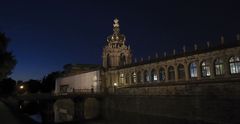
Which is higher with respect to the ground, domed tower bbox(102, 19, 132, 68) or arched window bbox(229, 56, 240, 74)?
domed tower bbox(102, 19, 132, 68)

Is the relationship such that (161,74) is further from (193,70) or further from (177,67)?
(193,70)

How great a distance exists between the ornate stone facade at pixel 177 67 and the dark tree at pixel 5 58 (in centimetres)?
2845

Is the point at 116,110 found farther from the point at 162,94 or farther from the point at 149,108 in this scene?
the point at 162,94

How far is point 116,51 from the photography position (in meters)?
73.3

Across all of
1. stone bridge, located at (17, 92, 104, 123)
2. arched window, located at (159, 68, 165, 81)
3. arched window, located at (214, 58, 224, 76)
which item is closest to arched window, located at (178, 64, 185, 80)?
arched window, located at (159, 68, 165, 81)

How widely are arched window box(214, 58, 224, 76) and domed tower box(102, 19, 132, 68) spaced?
35510 mm

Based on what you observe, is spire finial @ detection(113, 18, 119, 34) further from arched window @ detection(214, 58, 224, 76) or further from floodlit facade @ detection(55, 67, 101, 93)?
arched window @ detection(214, 58, 224, 76)

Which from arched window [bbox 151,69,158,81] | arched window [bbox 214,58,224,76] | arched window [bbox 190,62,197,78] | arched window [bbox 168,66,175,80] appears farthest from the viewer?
arched window [bbox 151,69,158,81]

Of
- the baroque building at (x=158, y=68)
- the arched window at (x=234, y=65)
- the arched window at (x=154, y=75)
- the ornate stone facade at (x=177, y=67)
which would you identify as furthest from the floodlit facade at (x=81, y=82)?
the arched window at (x=234, y=65)

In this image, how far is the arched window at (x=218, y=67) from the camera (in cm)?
3782

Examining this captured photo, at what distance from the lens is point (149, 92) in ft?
164

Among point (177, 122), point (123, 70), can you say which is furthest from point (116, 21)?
point (177, 122)

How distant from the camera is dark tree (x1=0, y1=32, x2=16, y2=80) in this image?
2914 cm

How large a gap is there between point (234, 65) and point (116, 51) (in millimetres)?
41691
